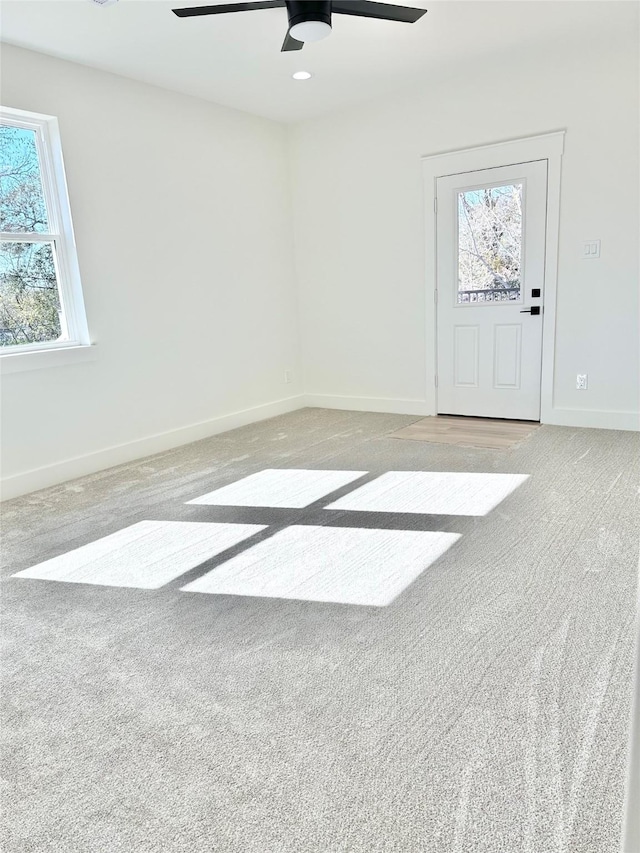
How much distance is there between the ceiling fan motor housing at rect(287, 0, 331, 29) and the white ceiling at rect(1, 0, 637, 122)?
0.64 metres

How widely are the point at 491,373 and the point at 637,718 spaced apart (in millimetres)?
3733

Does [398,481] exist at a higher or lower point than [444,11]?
lower

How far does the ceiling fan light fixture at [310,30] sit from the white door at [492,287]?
2274mm

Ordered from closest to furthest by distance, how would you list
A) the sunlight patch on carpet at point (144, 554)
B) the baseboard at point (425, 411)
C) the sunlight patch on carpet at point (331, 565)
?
the sunlight patch on carpet at point (331, 565), the sunlight patch on carpet at point (144, 554), the baseboard at point (425, 411)

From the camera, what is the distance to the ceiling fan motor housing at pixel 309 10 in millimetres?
2689

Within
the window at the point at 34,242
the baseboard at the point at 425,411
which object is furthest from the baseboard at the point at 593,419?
the window at the point at 34,242

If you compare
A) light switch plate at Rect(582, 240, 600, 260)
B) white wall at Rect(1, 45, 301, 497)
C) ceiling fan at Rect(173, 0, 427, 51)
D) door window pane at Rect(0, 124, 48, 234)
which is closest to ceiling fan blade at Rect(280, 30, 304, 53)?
ceiling fan at Rect(173, 0, 427, 51)

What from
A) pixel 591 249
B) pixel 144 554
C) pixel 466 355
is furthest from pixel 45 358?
pixel 591 249

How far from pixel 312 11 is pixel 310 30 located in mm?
89

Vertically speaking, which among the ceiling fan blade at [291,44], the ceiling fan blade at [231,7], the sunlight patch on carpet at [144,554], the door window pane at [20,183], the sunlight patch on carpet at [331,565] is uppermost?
the ceiling fan blade at [291,44]

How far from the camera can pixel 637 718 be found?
1.51 metres

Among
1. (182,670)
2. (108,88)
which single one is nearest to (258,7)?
(108,88)

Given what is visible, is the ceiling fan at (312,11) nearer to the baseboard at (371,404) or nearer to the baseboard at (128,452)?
the baseboard at (128,452)

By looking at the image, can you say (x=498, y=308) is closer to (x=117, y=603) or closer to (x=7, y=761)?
(x=117, y=603)
